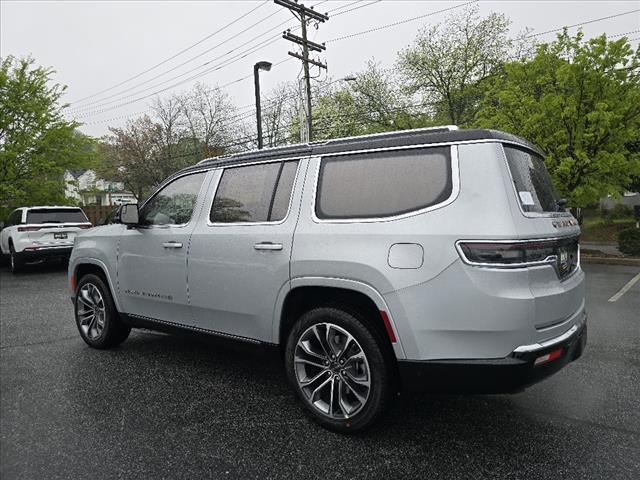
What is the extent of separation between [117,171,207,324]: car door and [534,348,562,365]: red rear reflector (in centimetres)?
263

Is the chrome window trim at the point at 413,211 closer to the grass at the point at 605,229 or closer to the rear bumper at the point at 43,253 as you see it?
the rear bumper at the point at 43,253

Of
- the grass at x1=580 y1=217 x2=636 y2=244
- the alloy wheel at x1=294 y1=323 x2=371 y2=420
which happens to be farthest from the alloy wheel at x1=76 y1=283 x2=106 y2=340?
the grass at x1=580 y1=217 x2=636 y2=244

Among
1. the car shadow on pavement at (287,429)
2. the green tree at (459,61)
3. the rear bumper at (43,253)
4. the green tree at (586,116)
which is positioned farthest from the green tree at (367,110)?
the car shadow on pavement at (287,429)

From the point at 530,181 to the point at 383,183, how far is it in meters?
0.89

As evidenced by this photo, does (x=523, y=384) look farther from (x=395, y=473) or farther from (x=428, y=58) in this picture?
(x=428, y=58)

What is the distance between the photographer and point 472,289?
7.89 feet

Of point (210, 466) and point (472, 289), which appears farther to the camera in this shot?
point (210, 466)

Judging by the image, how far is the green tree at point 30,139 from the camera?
14445 millimetres

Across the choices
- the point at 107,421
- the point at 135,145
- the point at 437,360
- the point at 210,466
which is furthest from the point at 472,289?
the point at 135,145

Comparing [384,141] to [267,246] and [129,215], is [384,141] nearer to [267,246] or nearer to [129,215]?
[267,246]

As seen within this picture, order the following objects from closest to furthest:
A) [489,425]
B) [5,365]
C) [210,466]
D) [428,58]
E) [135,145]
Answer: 1. [210,466]
2. [489,425]
3. [5,365]
4. [428,58]
5. [135,145]

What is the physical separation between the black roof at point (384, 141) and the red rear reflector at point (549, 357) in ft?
4.00

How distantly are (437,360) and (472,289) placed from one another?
45cm

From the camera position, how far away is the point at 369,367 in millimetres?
2762
